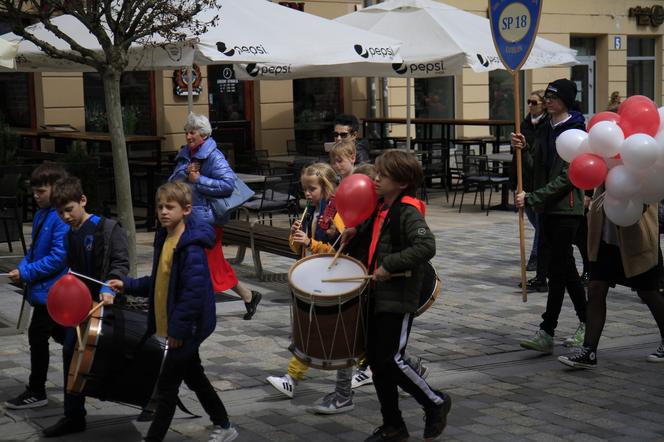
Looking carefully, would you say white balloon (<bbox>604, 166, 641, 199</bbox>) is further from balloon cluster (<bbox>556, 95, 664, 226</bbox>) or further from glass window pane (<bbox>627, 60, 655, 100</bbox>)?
glass window pane (<bbox>627, 60, 655, 100</bbox>)

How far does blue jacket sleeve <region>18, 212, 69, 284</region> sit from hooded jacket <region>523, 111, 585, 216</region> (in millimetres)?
3176

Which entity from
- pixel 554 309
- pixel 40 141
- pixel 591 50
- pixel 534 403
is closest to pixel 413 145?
pixel 40 141

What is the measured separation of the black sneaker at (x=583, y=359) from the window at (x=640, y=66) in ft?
68.2

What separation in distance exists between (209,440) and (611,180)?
9.24 ft

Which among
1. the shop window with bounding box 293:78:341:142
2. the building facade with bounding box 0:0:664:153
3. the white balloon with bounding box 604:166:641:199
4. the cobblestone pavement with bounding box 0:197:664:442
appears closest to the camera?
the cobblestone pavement with bounding box 0:197:664:442

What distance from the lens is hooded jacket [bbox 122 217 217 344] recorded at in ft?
17.4

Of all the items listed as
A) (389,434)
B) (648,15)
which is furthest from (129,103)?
(648,15)

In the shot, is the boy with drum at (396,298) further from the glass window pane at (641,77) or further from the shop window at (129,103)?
the glass window pane at (641,77)

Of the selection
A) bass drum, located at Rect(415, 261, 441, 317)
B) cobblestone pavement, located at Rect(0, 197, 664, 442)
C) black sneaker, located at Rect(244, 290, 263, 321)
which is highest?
bass drum, located at Rect(415, 261, 441, 317)

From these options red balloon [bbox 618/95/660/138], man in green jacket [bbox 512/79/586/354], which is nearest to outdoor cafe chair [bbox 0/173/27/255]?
man in green jacket [bbox 512/79/586/354]

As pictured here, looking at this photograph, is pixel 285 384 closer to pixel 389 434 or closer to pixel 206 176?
pixel 389 434

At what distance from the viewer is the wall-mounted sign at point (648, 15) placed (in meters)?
26.4

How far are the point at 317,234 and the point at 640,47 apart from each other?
73.7ft

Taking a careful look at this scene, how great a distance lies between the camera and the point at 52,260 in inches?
241
